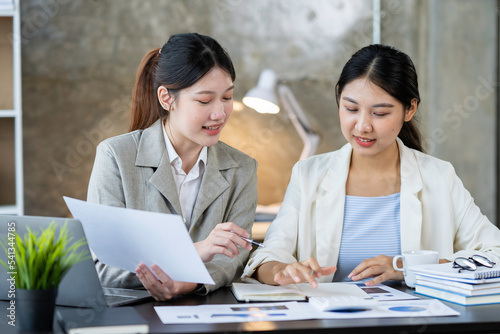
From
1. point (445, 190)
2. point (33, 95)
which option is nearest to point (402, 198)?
point (445, 190)

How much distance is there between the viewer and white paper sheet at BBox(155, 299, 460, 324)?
133 centimetres

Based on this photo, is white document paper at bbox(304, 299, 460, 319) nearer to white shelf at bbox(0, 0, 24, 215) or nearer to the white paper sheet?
the white paper sheet

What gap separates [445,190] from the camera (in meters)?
2.10

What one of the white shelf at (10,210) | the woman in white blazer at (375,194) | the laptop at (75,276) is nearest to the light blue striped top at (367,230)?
the woman in white blazer at (375,194)

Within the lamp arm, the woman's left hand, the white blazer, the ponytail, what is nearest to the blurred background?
the lamp arm

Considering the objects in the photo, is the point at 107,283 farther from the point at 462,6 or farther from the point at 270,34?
the point at 462,6

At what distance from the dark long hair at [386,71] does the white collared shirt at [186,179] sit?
0.59 meters

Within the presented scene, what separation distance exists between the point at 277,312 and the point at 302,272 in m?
0.22

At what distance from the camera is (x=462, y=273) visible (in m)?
1.54

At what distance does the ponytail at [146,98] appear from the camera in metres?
2.12

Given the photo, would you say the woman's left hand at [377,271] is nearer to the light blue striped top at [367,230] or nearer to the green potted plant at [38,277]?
the light blue striped top at [367,230]

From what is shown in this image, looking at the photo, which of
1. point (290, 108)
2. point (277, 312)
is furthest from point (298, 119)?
point (277, 312)

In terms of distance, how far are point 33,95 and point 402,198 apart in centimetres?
249

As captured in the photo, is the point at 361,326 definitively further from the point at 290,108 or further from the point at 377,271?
the point at 290,108
